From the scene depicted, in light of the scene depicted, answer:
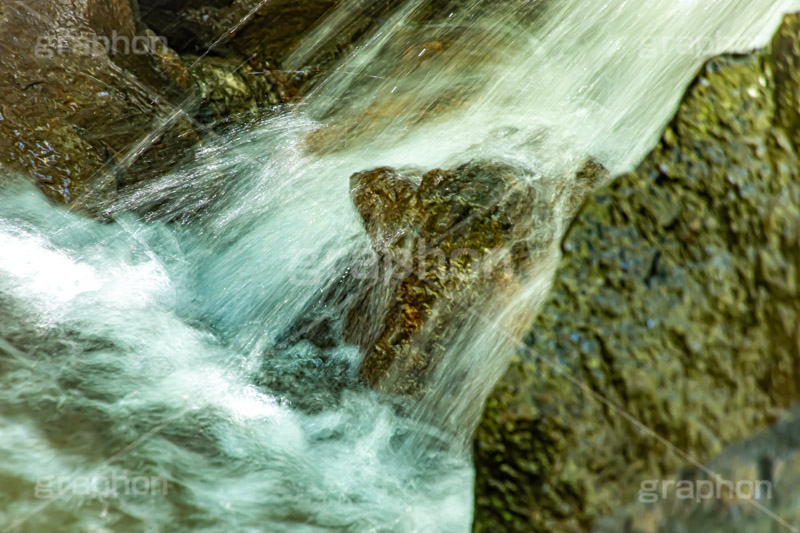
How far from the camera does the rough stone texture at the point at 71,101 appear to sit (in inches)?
178

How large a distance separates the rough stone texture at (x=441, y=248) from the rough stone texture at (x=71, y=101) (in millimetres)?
1981

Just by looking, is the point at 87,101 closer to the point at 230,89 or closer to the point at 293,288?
the point at 230,89

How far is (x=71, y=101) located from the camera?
4562mm

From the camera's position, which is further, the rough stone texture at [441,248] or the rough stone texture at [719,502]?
the rough stone texture at [441,248]

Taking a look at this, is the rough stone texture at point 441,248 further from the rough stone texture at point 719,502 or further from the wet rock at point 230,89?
the wet rock at point 230,89

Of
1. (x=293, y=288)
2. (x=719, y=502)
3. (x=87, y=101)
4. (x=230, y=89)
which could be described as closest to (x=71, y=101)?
(x=87, y=101)

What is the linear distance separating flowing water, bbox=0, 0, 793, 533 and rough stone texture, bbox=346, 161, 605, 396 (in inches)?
4.2

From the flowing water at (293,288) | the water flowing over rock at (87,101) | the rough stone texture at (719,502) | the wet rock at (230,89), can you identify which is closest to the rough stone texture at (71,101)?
the water flowing over rock at (87,101)

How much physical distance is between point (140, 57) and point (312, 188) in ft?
5.31

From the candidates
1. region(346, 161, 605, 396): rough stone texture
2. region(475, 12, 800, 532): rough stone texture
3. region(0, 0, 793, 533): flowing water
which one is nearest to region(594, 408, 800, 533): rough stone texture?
region(475, 12, 800, 532): rough stone texture

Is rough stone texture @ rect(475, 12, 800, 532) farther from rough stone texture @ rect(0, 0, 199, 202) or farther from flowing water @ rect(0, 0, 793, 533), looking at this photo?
rough stone texture @ rect(0, 0, 199, 202)

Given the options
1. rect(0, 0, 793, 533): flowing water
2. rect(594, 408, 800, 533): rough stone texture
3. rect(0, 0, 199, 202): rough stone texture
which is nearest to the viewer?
rect(594, 408, 800, 533): rough stone texture

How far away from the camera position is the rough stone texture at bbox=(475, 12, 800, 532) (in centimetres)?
214

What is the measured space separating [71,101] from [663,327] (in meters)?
4.06
